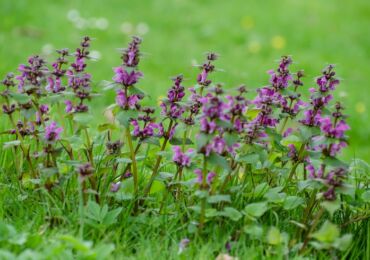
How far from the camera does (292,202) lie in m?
2.79

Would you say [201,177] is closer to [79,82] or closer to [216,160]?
[216,160]

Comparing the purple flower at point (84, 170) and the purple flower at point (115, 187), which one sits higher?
the purple flower at point (84, 170)

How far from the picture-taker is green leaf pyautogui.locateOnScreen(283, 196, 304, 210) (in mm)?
2770

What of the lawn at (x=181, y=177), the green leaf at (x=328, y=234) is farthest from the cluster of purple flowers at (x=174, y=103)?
the green leaf at (x=328, y=234)

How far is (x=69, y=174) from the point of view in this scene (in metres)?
2.82

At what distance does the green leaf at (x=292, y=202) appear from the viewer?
2.77 m

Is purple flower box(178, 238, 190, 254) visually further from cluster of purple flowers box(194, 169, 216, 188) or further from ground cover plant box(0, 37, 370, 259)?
cluster of purple flowers box(194, 169, 216, 188)

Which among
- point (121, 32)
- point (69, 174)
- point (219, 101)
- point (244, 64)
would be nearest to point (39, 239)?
point (69, 174)

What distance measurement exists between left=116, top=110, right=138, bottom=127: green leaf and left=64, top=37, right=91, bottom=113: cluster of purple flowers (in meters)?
0.14

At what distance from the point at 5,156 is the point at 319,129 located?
5.27 feet

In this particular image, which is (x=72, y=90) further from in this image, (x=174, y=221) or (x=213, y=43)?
(x=213, y=43)

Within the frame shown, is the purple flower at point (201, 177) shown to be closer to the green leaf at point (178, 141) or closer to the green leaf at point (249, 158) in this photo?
the green leaf at point (249, 158)

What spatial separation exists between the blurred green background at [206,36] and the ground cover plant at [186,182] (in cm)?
347

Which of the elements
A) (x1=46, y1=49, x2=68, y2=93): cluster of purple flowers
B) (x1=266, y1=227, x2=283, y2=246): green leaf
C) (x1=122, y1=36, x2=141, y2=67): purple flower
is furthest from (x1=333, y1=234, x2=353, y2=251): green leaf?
(x1=46, y1=49, x2=68, y2=93): cluster of purple flowers
